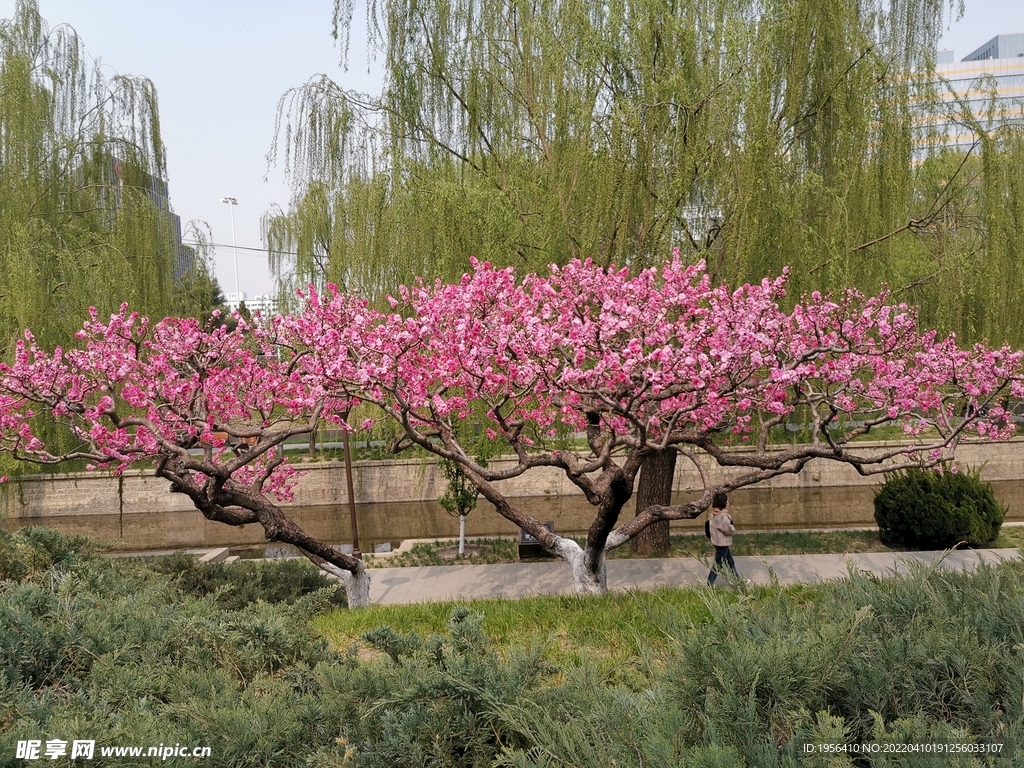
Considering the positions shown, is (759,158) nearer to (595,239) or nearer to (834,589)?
(595,239)

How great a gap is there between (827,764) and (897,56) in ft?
32.7

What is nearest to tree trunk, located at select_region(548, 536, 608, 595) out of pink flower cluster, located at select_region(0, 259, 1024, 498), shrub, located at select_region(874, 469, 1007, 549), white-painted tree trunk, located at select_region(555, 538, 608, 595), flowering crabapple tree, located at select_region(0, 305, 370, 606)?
white-painted tree trunk, located at select_region(555, 538, 608, 595)

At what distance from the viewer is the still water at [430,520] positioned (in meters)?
16.0

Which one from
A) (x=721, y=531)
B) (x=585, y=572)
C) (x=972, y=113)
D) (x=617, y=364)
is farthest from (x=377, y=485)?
(x=972, y=113)

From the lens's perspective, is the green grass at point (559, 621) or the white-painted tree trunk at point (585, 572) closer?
the green grass at point (559, 621)

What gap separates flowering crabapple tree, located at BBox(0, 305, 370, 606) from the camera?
802cm

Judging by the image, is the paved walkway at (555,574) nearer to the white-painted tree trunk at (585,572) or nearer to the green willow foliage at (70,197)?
the white-painted tree trunk at (585,572)

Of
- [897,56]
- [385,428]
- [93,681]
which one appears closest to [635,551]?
[385,428]

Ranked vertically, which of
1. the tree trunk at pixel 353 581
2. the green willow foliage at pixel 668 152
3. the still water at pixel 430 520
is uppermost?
the green willow foliage at pixel 668 152

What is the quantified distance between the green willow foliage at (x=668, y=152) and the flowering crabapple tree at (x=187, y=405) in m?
1.89

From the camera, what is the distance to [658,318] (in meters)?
7.30

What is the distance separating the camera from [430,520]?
16.8m

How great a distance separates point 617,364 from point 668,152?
3016 millimetres

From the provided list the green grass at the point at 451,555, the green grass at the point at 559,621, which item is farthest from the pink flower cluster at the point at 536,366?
the green grass at the point at 451,555
